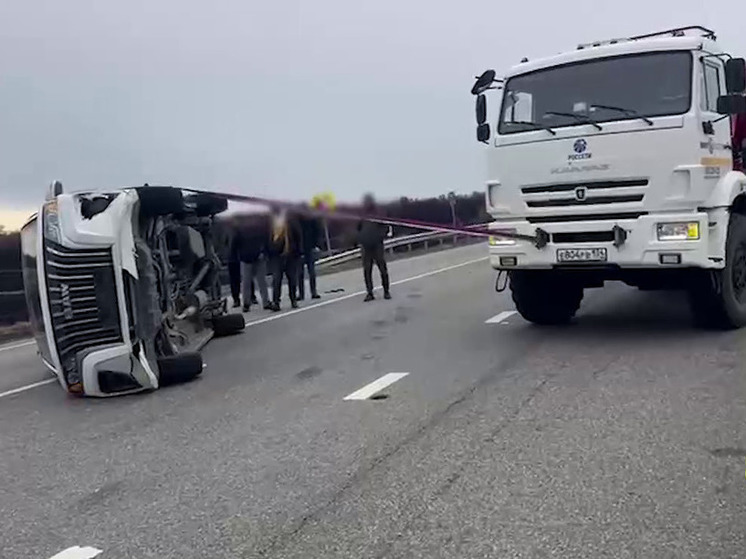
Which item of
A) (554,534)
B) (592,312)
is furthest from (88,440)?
(592,312)

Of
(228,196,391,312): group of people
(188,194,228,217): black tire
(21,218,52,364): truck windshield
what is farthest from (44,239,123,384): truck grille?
(228,196,391,312): group of people

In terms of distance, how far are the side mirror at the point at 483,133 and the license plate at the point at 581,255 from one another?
5.03ft

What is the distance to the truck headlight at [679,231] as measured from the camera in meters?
8.48

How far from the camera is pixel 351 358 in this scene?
9375 millimetres

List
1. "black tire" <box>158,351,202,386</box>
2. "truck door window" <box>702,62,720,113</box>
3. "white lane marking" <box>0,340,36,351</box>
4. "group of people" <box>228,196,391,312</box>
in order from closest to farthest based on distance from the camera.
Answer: "black tire" <box>158,351,202,386</box>, "truck door window" <box>702,62,720,113</box>, "white lane marking" <box>0,340,36,351</box>, "group of people" <box>228,196,391,312</box>

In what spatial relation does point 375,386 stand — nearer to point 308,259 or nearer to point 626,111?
point 626,111

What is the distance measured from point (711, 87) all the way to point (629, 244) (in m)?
1.74

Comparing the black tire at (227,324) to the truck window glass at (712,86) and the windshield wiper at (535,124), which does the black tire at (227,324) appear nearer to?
the windshield wiper at (535,124)

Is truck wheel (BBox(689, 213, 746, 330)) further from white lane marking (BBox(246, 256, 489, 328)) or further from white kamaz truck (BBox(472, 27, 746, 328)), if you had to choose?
white lane marking (BBox(246, 256, 489, 328))

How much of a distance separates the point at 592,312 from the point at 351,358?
151 inches

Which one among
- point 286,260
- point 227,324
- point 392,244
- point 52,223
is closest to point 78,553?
point 52,223

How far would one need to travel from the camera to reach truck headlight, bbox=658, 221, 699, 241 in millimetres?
8484

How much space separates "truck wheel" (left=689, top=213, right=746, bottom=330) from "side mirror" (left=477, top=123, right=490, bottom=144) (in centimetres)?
258

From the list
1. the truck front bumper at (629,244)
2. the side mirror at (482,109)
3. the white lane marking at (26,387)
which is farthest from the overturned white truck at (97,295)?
the side mirror at (482,109)
